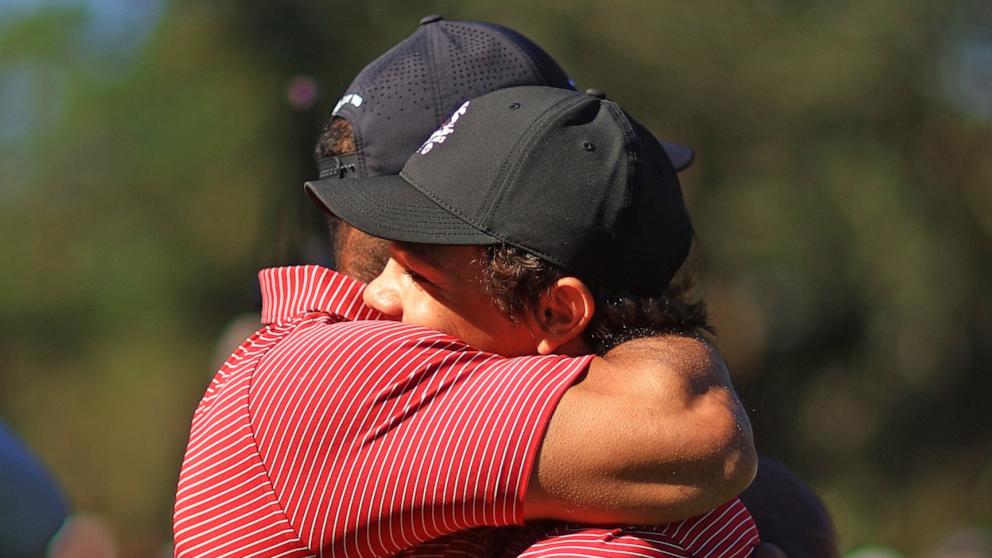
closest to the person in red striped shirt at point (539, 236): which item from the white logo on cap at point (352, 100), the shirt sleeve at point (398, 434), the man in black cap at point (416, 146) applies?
the shirt sleeve at point (398, 434)

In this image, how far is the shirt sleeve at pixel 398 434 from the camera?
1.21m

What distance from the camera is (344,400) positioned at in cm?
126

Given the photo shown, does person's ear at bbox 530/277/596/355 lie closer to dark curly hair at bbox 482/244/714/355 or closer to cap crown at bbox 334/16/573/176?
dark curly hair at bbox 482/244/714/355

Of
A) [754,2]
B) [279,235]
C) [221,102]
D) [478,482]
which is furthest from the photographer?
[754,2]

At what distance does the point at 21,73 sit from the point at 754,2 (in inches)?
164

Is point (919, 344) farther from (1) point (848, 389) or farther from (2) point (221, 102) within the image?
(2) point (221, 102)

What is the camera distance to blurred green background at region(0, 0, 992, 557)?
6.29 metres

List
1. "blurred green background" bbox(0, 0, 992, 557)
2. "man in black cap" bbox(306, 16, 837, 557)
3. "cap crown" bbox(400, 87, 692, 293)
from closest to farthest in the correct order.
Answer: "cap crown" bbox(400, 87, 692, 293), "man in black cap" bbox(306, 16, 837, 557), "blurred green background" bbox(0, 0, 992, 557)

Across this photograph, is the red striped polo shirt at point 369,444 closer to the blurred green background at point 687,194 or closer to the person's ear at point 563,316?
the person's ear at point 563,316

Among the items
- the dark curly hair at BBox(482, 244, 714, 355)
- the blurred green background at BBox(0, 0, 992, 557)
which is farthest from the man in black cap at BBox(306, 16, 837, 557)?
the blurred green background at BBox(0, 0, 992, 557)

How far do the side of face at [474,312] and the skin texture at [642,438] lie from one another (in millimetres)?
12

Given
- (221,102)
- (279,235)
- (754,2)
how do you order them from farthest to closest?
1. (754,2)
2. (221,102)
3. (279,235)

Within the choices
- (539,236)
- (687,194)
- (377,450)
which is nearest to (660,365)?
(539,236)

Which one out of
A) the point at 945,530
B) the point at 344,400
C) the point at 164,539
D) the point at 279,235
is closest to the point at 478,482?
the point at 344,400
